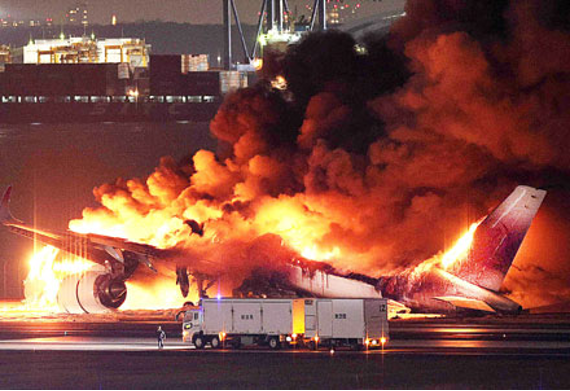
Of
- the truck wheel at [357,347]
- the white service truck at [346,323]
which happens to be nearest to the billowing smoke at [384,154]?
the white service truck at [346,323]

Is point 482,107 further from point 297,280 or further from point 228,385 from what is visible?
point 228,385

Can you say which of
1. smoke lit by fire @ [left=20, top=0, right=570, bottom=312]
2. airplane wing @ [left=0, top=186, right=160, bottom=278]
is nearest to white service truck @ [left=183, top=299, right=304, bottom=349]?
smoke lit by fire @ [left=20, top=0, right=570, bottom=312]

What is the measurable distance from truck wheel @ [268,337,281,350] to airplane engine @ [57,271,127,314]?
29.5 m

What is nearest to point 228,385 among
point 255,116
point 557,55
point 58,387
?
point 58,387

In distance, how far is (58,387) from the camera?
38.3m

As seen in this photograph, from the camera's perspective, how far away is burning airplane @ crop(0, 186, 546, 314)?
68.6 metres

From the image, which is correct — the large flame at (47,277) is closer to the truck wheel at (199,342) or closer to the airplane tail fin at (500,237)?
the airplane tail fin at (500,237)

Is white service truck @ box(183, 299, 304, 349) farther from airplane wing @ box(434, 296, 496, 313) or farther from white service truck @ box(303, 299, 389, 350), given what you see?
airplane wing @ box(434, 296, 496, 313)

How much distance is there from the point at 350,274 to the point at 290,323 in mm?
22418

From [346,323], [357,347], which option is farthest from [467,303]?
[346,323]

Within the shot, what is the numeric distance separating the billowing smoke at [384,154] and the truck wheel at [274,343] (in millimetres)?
20800

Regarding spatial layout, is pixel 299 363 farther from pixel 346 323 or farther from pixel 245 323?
pixel 245 323

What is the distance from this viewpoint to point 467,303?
69.4 meters

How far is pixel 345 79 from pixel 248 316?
35474 millimetres
